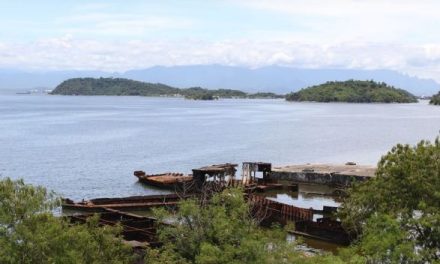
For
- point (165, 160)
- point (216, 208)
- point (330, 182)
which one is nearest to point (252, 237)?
point (216, 208)

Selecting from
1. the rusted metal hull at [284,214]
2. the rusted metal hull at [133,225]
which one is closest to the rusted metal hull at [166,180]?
the rusted metal hull at [133,225]

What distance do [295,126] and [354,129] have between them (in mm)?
15550

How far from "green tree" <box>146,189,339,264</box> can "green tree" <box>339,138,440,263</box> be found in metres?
2.20

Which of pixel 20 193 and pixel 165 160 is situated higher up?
pixel 20 193

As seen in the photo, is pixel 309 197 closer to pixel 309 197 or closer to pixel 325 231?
pixel 309 197

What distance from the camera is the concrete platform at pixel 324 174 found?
70.1m

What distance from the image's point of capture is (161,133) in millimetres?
137000

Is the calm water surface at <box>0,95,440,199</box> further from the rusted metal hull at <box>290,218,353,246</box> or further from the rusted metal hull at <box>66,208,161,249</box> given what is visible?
the rusted metal hull at <box>290,218,353,246</box>

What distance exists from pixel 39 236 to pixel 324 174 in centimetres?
5597

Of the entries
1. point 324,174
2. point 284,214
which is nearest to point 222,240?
point 284,214

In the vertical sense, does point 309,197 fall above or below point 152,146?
below

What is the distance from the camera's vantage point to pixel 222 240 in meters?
21.1

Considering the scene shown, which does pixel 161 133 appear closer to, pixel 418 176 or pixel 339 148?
pixel 339 148

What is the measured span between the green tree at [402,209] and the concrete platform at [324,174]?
137ft
